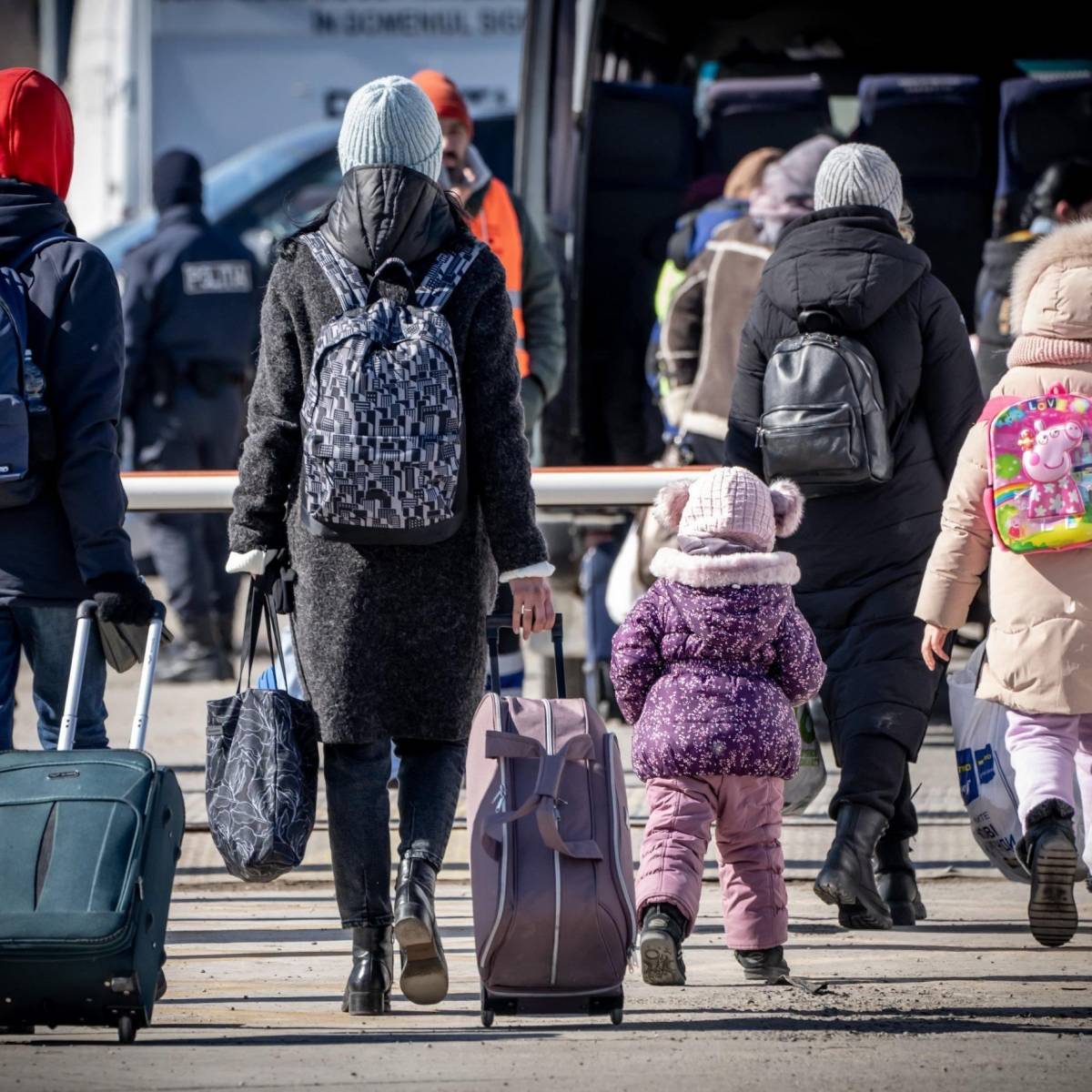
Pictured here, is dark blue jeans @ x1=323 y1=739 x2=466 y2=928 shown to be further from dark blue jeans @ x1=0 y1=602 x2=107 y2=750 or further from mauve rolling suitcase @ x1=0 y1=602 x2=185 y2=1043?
dark blue jeans @ x1=0 y1=602 x2=107 y2=750

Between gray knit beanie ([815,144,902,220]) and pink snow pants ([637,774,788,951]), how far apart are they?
4.61 feet

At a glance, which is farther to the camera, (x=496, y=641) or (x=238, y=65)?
(x=238, y=65)

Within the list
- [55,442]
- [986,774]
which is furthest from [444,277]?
[986,774]

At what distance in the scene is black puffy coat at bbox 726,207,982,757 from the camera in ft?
17.4

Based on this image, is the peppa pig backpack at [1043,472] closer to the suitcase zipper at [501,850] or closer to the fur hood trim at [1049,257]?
the fur hood trim at [1049,257]

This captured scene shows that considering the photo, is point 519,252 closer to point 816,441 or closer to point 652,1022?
point 816,441

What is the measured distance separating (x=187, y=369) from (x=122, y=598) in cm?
490

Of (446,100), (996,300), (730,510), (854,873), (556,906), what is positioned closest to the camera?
(556,906)

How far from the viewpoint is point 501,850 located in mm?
4277

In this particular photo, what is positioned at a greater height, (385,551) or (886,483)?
(886,483)

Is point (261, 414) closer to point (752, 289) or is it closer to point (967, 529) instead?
point (967, 529)

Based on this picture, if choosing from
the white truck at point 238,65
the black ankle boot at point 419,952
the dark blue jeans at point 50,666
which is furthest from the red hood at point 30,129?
the white truck at point 238,65

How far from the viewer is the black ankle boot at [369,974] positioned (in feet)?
14.8

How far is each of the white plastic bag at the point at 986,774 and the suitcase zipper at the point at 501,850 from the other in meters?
1.35
